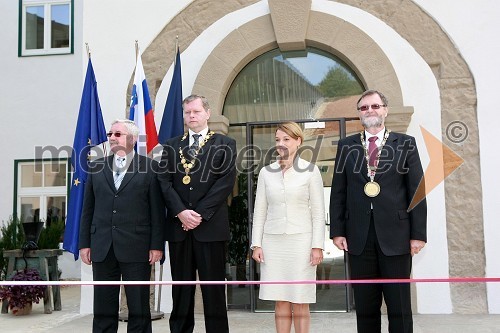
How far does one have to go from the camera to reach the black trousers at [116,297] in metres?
3.49

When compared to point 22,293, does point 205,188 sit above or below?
above

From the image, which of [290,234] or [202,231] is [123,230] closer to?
[202,231]

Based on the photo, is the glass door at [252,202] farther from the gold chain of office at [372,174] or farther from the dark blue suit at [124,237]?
the gold chain of office at [372,174]

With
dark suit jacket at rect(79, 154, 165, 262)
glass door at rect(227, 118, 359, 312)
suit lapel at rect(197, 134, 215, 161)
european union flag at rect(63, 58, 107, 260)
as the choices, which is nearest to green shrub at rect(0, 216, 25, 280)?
european union flag at rect(63, 58, 107, 260)

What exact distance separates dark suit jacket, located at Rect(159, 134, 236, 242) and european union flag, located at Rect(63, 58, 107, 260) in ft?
5.82

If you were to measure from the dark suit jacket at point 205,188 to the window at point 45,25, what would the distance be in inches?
238

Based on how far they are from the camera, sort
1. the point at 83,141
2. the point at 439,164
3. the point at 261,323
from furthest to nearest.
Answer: the point at 83,141 < the point at 439,164 < the point at 261,323

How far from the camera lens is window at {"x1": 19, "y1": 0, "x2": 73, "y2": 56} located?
29.1 feet

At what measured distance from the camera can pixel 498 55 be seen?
5004 mm

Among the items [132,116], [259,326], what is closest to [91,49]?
[132,116]

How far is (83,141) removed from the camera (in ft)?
17.3

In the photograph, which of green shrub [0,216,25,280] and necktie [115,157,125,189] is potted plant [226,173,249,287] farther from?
green shrub [0,216,25,280]

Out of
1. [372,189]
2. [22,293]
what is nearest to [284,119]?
[372,189]

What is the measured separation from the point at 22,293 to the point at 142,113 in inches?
84.7
